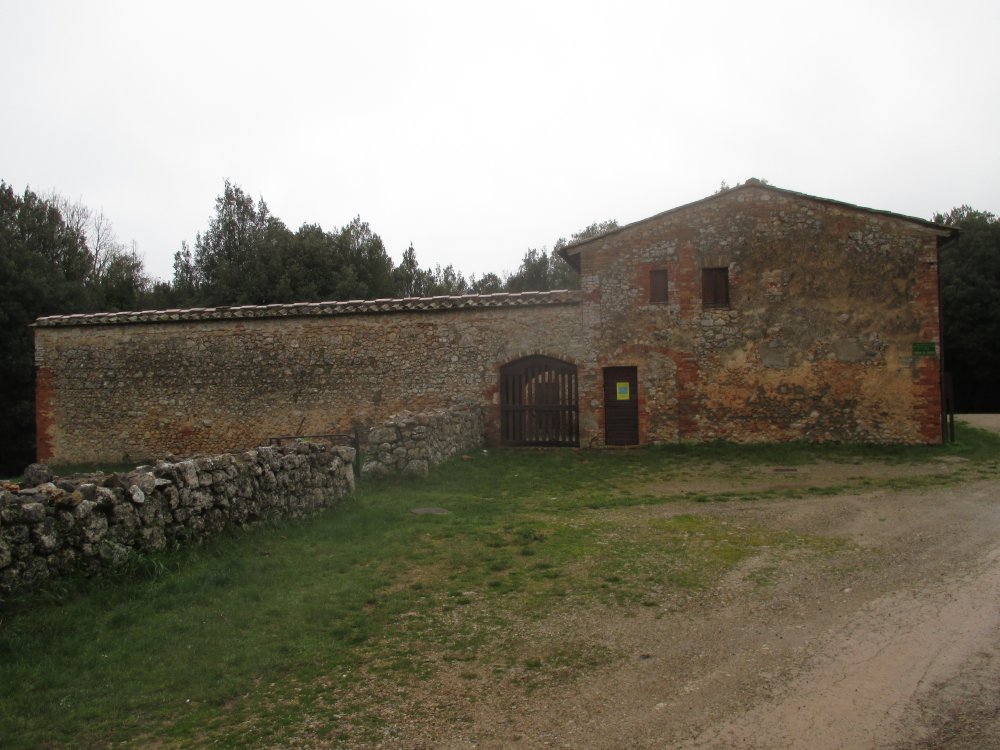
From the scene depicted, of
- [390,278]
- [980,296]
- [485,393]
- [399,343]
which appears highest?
[390,278]

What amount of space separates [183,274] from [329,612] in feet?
141

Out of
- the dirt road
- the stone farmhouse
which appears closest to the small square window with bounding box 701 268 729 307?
the stone farmhouse

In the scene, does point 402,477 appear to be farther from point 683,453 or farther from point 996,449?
point 996,449

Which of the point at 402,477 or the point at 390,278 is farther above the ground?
the point at 390,278

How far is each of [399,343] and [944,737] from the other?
16383 millimetres

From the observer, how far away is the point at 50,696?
15.7 ft

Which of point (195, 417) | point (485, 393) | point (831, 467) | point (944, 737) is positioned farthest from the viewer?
point (195, 417)

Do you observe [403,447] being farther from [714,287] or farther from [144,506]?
[714,287]

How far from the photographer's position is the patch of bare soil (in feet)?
13.3

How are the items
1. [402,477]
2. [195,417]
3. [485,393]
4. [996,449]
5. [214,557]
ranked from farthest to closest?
[195,417], [485,393], [996,449], [402,477], [214,557]

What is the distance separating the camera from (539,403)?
60.4 ft

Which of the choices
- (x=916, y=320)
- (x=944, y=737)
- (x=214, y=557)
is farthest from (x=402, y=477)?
(x=916, y=320)

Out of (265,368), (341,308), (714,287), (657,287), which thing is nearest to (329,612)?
(657,287)

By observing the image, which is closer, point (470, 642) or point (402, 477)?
point (470, 642)
